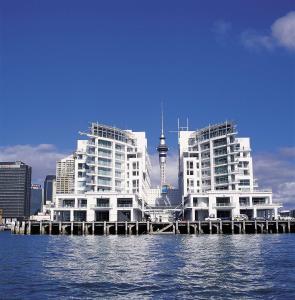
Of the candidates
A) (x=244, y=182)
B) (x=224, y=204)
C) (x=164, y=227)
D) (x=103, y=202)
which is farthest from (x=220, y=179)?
(x=103, y=202)

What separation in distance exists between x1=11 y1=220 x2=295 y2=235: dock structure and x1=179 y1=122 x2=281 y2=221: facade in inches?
558

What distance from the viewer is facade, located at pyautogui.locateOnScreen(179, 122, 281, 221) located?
13675 centimetres

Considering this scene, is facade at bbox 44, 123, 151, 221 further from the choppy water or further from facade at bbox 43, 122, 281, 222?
the choppy water

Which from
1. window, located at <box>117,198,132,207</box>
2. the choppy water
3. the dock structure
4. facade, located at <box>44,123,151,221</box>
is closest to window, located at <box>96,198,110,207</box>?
facade, located at <box>44,123,151,221</box>

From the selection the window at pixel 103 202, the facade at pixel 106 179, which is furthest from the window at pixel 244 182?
the window at pixel 103 202

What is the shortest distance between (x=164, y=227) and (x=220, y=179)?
34.2 metres

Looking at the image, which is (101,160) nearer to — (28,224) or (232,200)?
(28,224)

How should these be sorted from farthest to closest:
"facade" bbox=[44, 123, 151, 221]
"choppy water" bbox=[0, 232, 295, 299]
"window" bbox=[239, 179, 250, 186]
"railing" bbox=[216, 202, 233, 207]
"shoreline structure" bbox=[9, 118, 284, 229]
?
"window" bbox=[239, 179, 250, 186] < "facade" bbox=[44, 123, 151, 221] < "railing" bbox=[216, 202, 233, 207] < "shoreline structure" bbox=[9, 118, 284, 229] < "choppy water" bbox=[0, 232, 295, 299]

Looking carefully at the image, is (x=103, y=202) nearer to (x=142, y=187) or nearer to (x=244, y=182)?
(x=142, y=187)

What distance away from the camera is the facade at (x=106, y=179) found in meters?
139

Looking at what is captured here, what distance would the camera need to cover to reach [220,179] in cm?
14825

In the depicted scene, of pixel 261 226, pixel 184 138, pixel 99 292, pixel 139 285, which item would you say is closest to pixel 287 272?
pixel 139 285

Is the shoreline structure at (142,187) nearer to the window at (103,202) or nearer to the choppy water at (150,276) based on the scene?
the window at (103,202)

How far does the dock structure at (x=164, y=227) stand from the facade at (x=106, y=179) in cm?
1291
